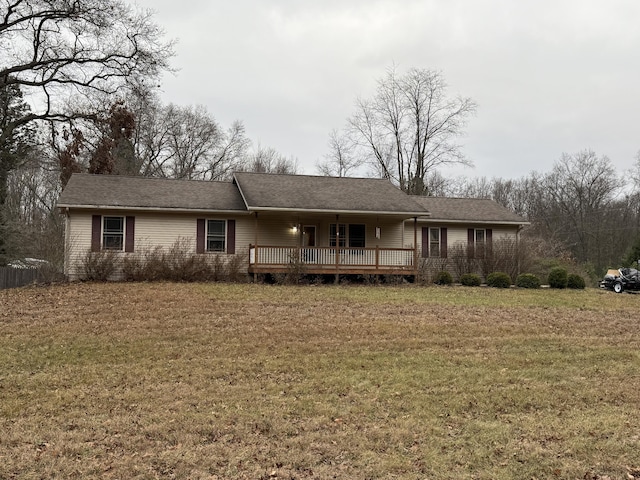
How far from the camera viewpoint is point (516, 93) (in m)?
29.4

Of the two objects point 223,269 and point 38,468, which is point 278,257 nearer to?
point 223,269

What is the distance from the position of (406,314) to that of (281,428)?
7253 mm

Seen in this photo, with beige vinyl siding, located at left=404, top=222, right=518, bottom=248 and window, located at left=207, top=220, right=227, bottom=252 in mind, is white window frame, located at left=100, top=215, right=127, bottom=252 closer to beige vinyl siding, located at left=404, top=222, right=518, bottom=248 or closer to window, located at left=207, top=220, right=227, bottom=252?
window, located at left=207, top=220, right=227, bottom=252

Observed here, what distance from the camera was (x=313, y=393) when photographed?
6.20 m

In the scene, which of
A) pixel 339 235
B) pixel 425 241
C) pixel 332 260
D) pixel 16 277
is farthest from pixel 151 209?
pixel 425 241

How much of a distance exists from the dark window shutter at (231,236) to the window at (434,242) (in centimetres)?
878

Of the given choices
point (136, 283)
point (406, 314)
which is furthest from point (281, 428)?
point (136, 283)

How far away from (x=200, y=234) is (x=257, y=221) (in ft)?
7.19

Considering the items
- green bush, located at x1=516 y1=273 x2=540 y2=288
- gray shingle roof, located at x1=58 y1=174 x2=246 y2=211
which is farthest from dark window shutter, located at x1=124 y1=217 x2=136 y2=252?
green bush, located at x1=516 y1=273 x2=540 y2=288

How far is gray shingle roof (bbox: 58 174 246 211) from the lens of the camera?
17781 mm

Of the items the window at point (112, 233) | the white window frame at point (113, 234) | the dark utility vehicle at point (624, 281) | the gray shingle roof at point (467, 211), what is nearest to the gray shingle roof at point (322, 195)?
the gray shingle roof at point (467, 211)

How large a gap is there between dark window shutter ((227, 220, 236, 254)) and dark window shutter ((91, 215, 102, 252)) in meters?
4.53

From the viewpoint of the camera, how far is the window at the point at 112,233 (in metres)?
17.9

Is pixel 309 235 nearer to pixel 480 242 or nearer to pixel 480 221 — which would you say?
pixel 480 242
